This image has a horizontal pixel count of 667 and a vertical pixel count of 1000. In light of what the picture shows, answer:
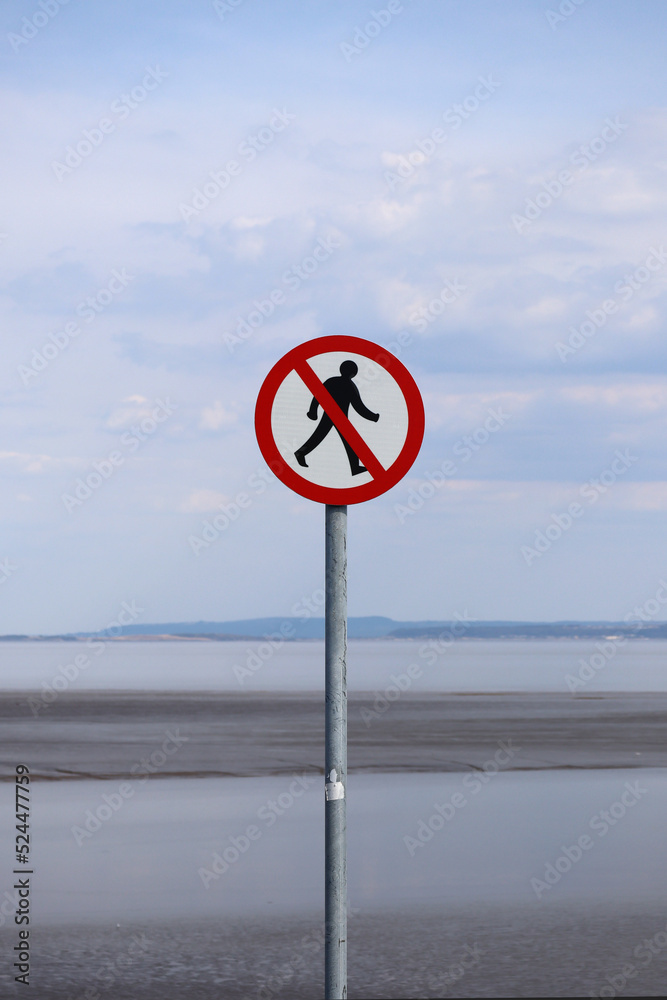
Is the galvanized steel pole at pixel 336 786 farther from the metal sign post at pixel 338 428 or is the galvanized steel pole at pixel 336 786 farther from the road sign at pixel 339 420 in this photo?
the road sign at pixel 339 420

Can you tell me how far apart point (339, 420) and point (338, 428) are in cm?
3

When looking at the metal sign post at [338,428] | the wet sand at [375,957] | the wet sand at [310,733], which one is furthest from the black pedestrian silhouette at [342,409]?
the wet sand at [310,733]

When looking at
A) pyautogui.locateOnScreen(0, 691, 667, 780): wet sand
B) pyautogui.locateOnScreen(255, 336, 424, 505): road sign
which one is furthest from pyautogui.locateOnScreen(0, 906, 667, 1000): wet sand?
pyautogui.locateOnScreen(0, 691, 667, 780): wet sand

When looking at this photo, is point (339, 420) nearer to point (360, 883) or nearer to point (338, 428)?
point (338, 428)

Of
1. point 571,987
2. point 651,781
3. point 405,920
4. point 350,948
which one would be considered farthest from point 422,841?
point 651,781

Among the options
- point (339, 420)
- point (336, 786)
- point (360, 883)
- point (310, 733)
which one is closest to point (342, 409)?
point (339, 420)

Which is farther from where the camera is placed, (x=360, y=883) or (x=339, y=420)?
(x=360, y=883)

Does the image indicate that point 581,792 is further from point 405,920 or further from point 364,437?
point 364,437

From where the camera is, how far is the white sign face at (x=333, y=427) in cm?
468

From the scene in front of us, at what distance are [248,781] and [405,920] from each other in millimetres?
7155

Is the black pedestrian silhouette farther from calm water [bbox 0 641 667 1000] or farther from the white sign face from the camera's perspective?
calm water [bbox 0 641 667 1000]

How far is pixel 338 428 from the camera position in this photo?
15.4 ft

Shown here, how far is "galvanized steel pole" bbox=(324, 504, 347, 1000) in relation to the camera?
4.35 meters

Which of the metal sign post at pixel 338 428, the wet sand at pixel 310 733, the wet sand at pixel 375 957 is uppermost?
the wet sand at pixel 310 733
